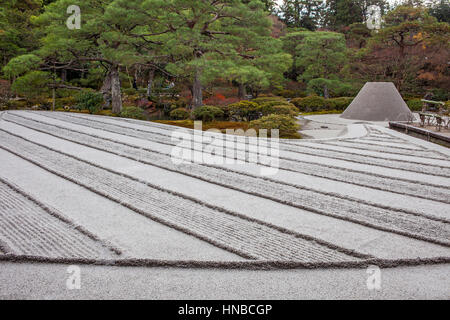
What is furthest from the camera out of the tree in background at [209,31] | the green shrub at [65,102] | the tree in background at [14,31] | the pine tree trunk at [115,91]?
the tree in background at [14,31]

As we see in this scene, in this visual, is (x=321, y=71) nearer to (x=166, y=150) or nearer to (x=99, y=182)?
(x=166, y=150)

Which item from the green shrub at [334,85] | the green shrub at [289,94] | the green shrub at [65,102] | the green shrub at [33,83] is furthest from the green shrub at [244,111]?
the green shrub at [289,94]

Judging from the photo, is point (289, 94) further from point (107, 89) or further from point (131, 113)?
point (131, 113)

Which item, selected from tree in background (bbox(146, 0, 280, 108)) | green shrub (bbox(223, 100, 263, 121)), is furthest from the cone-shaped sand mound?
tree in background (bbox(146, 0, 280, 108))

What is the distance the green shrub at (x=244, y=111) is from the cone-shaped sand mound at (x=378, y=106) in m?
Result: 4.08

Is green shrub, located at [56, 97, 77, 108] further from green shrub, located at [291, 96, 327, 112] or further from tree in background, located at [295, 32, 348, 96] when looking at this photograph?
tree in background, located at [295, 32, 348, 96]

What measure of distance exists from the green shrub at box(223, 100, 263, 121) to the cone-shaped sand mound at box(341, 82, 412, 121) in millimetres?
4083

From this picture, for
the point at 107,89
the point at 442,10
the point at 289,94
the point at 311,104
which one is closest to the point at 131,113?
the point at 107,89

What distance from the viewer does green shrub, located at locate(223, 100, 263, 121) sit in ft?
36.7

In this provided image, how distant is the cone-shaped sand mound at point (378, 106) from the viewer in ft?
40.8

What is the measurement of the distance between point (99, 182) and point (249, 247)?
2.40 meters

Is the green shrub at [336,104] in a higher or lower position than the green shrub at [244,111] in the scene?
higher

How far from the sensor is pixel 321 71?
20.6 meters

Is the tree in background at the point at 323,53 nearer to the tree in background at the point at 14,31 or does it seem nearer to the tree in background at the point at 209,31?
the tree in background at the point at 209,31
